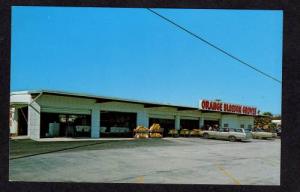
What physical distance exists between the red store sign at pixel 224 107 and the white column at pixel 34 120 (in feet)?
31.9

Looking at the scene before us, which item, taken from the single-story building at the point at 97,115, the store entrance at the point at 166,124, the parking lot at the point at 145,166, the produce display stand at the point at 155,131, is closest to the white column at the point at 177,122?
the single-story building at the point at 97,115

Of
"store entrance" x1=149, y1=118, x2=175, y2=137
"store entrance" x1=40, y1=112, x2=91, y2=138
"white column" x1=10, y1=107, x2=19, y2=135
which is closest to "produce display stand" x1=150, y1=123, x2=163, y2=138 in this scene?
"store entrance" x1=149, y1=118, x2=175, y2=137

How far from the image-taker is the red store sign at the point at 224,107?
23703mm

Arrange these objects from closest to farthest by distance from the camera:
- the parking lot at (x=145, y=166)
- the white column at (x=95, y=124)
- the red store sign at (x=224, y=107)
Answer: the parking lot at (x=145, y=166), the red store sign at (x=224, y=107), the white column at (x=95, y=124)

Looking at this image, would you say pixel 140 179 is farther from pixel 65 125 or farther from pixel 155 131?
pixel 65 125

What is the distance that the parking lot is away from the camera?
54.7ft

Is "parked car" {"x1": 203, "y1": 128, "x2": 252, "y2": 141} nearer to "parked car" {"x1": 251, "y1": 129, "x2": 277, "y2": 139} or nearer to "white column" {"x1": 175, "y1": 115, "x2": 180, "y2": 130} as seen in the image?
"white column" {"x1": 175, "y1": 115, "x2": 180, "y2": 130}

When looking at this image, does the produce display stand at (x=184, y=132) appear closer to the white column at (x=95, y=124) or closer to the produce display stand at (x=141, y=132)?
the produce display stand at (x=141, y=132)

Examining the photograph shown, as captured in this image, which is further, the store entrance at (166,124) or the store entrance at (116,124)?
the store entrance at (116,124)

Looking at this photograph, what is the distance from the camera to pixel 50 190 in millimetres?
14430

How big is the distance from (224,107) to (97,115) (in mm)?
8806
